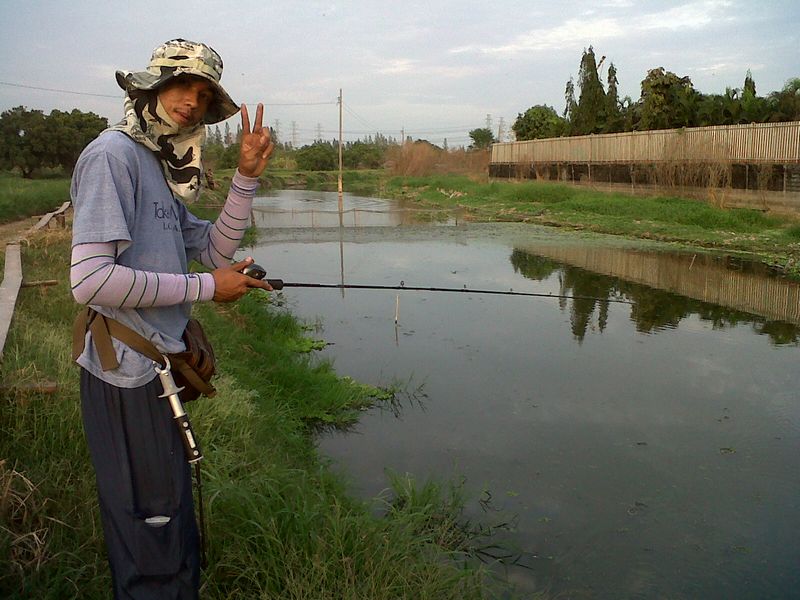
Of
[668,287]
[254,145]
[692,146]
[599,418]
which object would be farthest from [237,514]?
[692,146]

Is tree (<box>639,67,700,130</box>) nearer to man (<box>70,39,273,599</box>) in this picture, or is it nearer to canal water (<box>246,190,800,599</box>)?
canal water (<box>246,190,800,599</box>)

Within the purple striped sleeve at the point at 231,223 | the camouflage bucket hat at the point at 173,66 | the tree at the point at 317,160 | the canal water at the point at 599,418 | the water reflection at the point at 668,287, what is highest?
the tree at the point at 317,160

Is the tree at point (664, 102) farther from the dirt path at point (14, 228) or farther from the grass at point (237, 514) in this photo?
the grass at point (237, 514)

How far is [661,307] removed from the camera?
9477 millimetres

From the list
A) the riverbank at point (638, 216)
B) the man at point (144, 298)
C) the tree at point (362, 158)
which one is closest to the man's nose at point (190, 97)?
the man at point (144, 298)

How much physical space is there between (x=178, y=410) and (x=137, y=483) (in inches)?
8.3

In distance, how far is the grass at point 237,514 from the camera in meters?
2.47

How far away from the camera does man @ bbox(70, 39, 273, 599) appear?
171 centimetres

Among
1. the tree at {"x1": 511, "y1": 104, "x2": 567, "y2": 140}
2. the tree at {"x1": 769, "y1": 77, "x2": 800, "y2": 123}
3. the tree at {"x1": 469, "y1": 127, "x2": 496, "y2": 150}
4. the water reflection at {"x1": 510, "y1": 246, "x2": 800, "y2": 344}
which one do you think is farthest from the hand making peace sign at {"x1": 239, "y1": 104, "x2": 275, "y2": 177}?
the tree at {"x1": 469, "y1": 127, "x2": 496, "y2": 150}

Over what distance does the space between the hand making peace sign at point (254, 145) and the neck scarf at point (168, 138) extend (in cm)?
13

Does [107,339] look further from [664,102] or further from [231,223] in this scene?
[664,102]

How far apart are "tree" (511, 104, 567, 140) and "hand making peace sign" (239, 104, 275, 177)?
34.8 meters

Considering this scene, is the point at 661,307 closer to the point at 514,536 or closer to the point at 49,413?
the point at 514,536

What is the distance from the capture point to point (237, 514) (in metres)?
2.89
